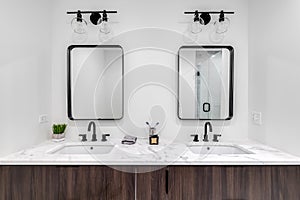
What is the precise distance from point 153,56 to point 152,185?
4.13ft

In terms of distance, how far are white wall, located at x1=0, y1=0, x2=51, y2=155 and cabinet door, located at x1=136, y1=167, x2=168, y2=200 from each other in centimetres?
101

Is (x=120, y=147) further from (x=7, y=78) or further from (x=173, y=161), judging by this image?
(x=7, y=78)

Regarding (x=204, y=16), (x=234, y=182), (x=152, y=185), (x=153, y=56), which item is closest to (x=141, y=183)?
(x=152, y=185)

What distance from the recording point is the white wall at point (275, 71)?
1.81 metres

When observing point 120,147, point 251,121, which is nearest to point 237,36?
point 251,121

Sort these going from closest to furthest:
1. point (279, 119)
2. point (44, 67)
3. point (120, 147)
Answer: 1. point (279, 119)
2. point (120, 147)
3. point (44, 67)

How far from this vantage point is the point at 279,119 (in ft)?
6.49

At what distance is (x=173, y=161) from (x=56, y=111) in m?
1.35

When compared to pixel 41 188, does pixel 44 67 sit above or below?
above

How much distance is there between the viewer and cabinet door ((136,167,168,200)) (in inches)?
67.8

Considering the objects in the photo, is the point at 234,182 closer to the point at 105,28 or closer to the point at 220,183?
the point at 220,183

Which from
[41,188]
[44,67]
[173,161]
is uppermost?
[44,67]

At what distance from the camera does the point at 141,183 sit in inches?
67.8

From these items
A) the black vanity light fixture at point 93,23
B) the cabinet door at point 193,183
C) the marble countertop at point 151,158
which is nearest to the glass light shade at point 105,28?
the black vanity light fixture at point 93,23
